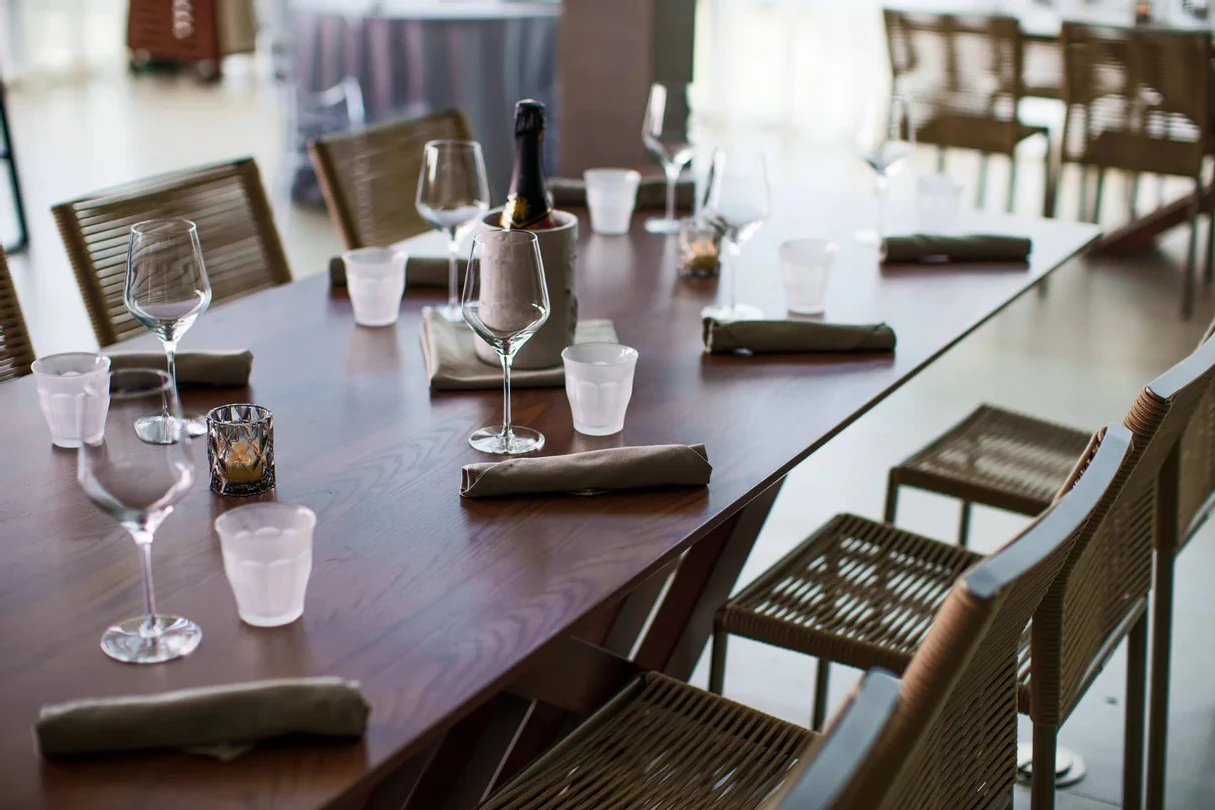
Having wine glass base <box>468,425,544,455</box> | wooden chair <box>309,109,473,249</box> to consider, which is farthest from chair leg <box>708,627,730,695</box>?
wooden chair <box>309,109,473,249</box>

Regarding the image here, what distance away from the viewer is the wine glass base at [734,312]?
2031mm

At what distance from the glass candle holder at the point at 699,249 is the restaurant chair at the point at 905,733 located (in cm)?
78

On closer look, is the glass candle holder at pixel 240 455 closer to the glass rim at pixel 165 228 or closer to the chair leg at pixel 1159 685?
the glass rim at pixel 165 228

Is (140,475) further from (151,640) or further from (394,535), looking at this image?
(394,535)

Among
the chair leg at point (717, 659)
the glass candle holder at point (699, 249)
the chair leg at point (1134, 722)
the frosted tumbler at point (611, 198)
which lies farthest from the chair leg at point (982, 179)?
the chair leg at point (717, 659)

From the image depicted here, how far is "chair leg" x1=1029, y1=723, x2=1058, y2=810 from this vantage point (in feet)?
5.54

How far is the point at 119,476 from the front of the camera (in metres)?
1.07

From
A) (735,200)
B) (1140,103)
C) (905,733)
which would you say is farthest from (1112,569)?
(1140,103)

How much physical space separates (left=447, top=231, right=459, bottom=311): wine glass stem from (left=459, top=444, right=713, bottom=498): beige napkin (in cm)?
65

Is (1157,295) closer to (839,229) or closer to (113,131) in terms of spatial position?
(839,229)

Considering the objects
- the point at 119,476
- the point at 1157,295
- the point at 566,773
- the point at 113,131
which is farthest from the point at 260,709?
the point at 113,131

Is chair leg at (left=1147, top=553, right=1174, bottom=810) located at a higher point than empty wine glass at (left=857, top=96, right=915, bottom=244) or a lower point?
lower

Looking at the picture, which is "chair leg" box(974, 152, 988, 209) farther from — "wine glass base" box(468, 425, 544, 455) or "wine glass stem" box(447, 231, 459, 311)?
"wine glass base" box(468, 425, 544, 455)

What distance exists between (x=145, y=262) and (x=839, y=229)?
140cm
